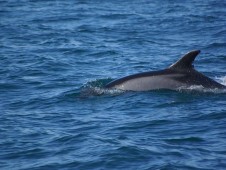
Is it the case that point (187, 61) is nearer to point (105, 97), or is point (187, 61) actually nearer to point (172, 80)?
point (172, 80)

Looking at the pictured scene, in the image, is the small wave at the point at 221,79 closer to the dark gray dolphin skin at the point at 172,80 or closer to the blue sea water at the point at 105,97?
the blue sea water at the point at 105,97

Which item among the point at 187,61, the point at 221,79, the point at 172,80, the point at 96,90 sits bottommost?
the point at 221,79

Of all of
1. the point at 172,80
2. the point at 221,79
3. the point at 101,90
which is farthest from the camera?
the point at 221,79

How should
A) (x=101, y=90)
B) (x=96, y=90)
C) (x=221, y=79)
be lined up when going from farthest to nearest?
(x=221, y=79) → (x=96, y=90) → (x=101, y=90)

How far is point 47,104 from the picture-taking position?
1802 centimetres

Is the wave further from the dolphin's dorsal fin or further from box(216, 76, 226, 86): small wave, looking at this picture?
the dolphin's dorsal fin

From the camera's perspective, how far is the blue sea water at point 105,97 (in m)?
13.3

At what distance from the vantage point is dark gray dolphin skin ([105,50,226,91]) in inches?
704

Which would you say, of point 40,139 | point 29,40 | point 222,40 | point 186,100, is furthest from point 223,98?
point 29,40

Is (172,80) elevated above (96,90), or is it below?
above

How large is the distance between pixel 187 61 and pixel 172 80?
35.4 inches

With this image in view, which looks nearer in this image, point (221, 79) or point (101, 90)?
point (101, 90)

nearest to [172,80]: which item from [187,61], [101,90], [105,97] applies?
[187,61]

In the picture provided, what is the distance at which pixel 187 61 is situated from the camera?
17562 mm
